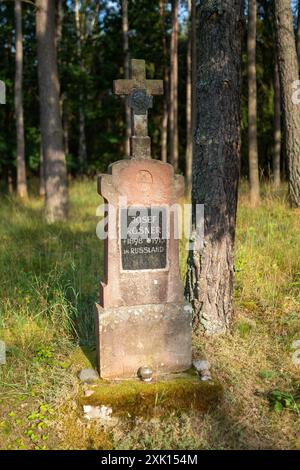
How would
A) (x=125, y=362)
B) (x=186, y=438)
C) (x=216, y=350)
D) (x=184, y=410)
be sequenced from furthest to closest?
1. (x=216, y=350)
2. (x=125, y=362)
3. (x=184, y=410)
4. (x=186, y=438)

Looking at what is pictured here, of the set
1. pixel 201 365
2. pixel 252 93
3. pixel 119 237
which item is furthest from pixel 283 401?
pixel 252 93

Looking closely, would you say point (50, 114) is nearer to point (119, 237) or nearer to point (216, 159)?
point (216, 159)

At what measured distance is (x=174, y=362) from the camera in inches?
165

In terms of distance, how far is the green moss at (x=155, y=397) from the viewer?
374 cm

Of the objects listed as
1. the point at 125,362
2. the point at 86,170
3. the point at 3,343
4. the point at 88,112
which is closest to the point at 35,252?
the point at 3,343

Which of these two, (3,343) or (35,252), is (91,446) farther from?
(35,252)

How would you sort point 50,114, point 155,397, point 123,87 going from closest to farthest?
point 155,397 < point 123,87 < point 50,114

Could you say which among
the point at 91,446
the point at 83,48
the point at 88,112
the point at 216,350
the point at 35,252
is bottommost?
the point at 91,446

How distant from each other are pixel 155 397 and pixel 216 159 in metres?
2.29

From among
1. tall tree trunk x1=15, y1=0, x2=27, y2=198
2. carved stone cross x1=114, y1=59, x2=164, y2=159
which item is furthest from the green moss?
tall tree trunk x1=15, y1=0, x2=27, y2=198

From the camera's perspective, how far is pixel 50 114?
9680 millimetres

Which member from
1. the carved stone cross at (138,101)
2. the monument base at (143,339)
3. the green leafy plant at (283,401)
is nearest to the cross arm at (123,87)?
the carved stone cross at (138,101)

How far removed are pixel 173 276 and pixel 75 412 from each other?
4.59ft

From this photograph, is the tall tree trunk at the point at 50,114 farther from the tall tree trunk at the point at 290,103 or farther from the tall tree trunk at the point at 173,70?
the tall tree trunk at the point at 173,70
